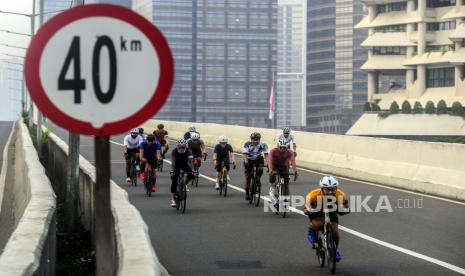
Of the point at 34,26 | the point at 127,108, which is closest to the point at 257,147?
the point at 127,108

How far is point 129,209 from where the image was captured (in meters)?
10.7

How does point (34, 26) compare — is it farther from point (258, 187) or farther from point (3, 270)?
point (3, 270)

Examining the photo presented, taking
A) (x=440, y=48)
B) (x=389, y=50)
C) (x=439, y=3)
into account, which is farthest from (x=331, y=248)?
(x=389, y=50)

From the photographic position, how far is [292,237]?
15.5 m

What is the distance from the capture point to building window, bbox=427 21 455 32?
325ft

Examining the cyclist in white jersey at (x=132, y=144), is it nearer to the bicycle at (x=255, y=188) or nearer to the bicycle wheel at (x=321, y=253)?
the bicycle at (x=255, y=188)

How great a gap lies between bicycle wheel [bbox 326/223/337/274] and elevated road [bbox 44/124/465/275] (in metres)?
0.18

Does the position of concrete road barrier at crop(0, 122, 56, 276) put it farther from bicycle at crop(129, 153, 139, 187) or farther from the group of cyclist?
bicycle at crop(129, 153, 139, 187)

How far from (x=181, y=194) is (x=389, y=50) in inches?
3581

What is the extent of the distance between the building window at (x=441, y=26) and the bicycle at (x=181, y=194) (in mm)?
83216

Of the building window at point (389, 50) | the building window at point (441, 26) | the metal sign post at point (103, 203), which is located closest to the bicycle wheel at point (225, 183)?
the metal sign post at point (103, 203)

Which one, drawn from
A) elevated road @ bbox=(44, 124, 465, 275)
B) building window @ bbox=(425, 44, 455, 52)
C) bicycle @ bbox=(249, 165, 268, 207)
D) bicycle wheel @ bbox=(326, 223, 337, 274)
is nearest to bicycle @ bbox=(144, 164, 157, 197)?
elevated road @ bbox=(44, 124, 465, 275)

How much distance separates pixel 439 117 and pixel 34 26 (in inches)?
2157

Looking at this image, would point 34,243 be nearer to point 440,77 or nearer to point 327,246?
point 327,246
